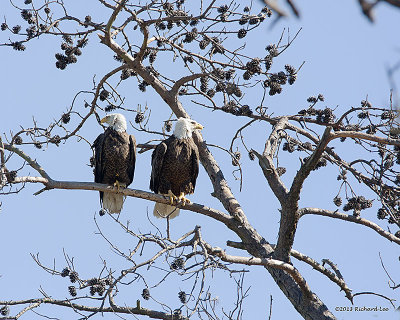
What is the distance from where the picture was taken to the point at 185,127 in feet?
21.1

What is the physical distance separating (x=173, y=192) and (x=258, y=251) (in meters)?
1.66

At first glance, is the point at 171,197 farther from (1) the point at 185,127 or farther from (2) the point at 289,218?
(2) the point at 289,218

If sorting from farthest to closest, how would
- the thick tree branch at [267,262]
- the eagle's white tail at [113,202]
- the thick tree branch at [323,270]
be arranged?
the eagle's white tail at [113,202], the thick tree branch at [323,270], the thick tree branch at [267,262]

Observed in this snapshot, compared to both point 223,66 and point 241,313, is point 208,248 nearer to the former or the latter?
Answer: point 241,313

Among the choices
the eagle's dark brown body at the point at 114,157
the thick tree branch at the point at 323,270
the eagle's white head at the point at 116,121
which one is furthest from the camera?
the eagle's white head at the point at 116,121

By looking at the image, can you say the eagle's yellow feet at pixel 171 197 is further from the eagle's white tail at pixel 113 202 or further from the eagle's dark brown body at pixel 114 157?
the eagle's white tail at pixel 113 202

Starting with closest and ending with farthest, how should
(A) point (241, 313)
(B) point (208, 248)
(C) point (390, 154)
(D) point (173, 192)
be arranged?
(A) point (241, 313), (B) point (208, 248), (C) point (390, 154), (D) point (173, 192)

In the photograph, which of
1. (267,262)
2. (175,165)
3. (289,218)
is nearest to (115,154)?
(175,165)

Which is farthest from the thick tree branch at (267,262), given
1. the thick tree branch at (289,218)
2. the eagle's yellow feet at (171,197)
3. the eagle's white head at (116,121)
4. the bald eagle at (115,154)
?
the eagle's white head at (116,121)

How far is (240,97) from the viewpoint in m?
5.46

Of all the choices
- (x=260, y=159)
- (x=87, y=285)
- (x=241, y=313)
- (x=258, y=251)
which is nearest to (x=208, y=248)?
(x=241, y=313)

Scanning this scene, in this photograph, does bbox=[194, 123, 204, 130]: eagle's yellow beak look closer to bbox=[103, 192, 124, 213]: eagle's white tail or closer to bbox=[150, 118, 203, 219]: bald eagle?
bbox=[150, 118, 203, 219]: bald eagle

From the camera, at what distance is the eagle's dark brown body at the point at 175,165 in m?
6.51

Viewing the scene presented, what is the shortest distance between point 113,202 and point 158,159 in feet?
3.35
